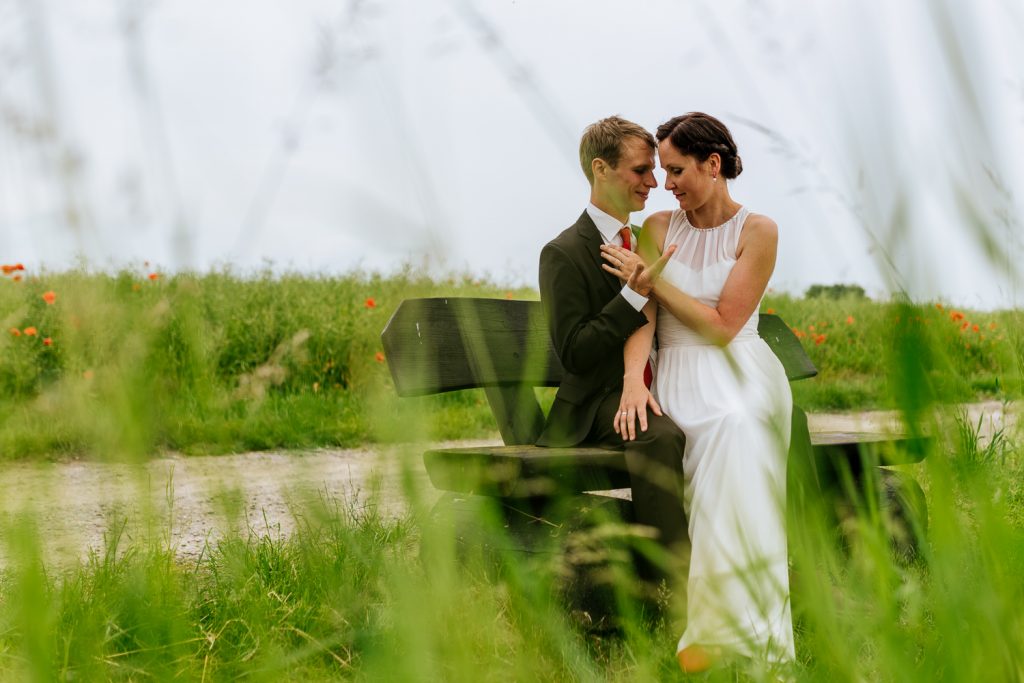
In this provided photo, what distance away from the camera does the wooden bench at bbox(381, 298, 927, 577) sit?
8.57 feet

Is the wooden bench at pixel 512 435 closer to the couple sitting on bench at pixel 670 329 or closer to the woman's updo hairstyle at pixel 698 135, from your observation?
the couple sitting on bench at pixel 670 329

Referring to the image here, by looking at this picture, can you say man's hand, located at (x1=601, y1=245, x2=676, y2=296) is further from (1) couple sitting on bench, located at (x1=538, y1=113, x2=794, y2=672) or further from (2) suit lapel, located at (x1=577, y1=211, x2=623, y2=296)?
(2) suit lapel, located at (x1=577, y1=211, x2=623, y2=296)

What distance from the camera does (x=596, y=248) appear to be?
3.19m

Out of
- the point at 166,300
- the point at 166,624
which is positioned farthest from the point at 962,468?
the point at 166,624

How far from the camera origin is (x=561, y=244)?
10.4ft

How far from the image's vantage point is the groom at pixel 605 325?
2.80 metres

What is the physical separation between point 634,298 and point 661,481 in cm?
55

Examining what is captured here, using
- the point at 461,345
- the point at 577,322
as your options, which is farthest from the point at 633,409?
the point at 461,345

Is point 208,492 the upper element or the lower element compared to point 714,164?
lower

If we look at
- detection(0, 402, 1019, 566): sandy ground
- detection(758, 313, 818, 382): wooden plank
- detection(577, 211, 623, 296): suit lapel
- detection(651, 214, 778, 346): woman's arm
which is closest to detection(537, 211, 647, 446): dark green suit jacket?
detection(577, 211, 623, 296): suit lapel

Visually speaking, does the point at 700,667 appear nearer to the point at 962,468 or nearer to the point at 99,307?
the point at 962,468

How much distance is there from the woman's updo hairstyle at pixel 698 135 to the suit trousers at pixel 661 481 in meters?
0.83

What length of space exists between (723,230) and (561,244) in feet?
1.79

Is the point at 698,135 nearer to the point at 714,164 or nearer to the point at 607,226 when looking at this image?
the point at 714,164
